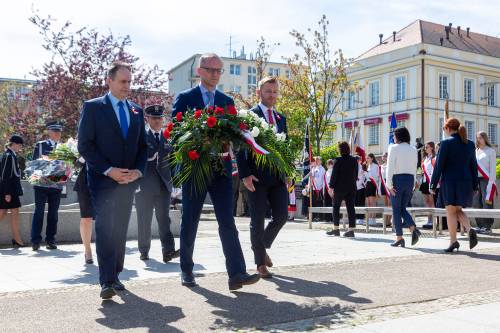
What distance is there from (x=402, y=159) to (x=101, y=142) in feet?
19.2

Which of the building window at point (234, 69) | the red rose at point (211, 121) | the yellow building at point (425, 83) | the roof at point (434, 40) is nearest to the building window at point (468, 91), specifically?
the yellow building at point (425, 83)

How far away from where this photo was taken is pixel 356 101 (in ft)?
200

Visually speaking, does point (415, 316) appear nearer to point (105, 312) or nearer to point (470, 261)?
point (105, 312)

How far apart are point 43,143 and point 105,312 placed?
18.4 ft

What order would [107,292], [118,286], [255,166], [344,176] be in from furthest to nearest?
[344,176] < [255,166] < [118,286] < [107,292]

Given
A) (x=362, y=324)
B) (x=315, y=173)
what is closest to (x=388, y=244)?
(x=362, y=324)

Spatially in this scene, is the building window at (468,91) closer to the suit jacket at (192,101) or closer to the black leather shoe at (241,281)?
the suit jacket at (192,101)

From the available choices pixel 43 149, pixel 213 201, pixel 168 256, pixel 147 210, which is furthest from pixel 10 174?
pixel 213 201

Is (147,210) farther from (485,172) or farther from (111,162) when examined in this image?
(485,172)

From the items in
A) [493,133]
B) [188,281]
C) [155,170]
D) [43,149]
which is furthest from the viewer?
[493,133]

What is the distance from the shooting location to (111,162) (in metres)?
5.67

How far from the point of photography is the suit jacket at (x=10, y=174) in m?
10.8

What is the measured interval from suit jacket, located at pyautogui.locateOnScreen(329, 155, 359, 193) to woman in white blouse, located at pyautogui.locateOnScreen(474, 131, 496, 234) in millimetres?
2677

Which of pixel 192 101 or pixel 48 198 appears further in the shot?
pixel 48 198
